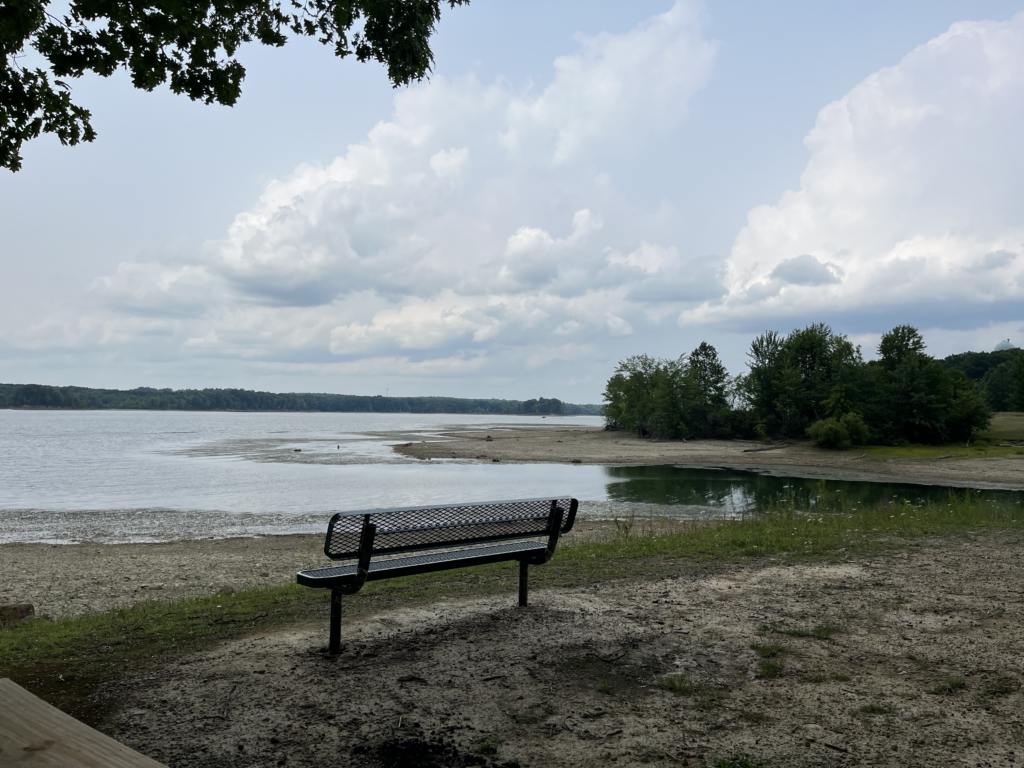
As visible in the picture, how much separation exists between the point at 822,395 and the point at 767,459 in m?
16.2

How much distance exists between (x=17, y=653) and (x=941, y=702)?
258 inches

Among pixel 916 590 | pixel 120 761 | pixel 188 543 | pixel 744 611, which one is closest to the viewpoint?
pixel 120 761

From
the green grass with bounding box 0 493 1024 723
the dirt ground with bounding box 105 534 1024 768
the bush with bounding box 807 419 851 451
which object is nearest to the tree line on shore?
the bush with bounding box 807 419 851 451

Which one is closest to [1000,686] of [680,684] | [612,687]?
[680,684]

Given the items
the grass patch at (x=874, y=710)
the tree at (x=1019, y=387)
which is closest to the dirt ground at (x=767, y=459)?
the tree at (x=1019, y=387)

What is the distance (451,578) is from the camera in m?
8.55

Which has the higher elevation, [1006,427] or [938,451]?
[1006,427]

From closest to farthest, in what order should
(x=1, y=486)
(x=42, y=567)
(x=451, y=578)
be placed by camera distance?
(x=451, y=578) → (x=42, y=567) → (x=1, y=486)

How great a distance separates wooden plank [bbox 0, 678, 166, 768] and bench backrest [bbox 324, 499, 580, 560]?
2225mm

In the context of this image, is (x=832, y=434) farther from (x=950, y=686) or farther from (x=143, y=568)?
(x=950, y=686)

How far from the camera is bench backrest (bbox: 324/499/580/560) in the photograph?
5223 millimetres

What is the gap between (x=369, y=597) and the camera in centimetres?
735

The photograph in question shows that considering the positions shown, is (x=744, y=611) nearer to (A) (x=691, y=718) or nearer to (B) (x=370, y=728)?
(A) (x=691, y=718)

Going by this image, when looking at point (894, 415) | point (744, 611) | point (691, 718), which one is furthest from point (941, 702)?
point (894, 415)
